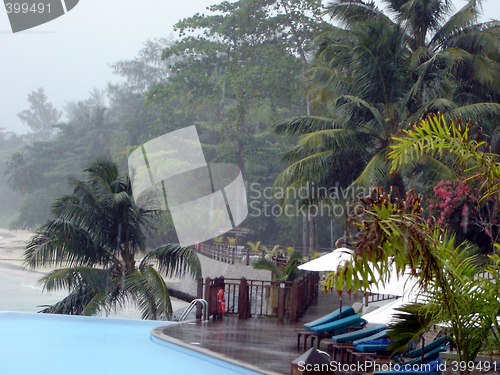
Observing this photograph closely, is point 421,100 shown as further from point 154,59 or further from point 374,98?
point 154,59

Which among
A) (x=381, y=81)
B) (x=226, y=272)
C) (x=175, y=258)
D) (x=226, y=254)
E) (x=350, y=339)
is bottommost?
(x=226, y=272)

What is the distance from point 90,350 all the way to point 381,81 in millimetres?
11278

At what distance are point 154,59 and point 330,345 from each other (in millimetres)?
63768

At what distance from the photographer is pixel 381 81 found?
618 inches

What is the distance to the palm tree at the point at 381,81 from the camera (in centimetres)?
1495

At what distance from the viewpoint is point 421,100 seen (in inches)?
600

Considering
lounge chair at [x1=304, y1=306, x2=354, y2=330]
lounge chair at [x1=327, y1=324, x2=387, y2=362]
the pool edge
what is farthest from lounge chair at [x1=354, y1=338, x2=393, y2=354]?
lounge chair at [x1=304, y1=306, x2=354, y2=330]

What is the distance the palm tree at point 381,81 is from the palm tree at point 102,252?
180 inches

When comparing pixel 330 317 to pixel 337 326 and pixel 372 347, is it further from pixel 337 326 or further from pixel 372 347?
pixel 372 347

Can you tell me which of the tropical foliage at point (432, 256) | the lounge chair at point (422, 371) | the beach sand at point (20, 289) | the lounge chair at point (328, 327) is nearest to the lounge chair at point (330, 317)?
the lounge chair at point (328, 327)

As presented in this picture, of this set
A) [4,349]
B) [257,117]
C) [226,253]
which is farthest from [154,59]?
[4,349]

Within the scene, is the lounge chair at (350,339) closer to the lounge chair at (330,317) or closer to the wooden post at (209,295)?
the lounge chair at (330,317)

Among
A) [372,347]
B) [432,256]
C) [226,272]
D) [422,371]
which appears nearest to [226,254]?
[226,272]

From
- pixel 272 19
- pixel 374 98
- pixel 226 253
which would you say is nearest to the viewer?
pixel 374 98
